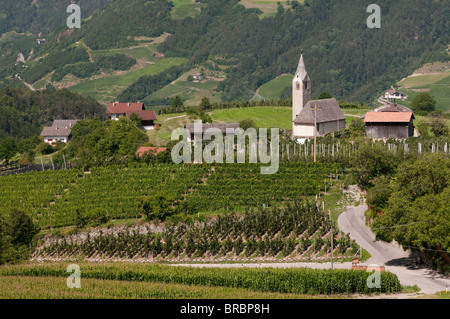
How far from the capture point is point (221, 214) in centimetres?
5019

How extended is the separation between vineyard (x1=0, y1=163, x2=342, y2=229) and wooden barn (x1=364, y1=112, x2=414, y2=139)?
531 inches

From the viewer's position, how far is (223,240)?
46.8m

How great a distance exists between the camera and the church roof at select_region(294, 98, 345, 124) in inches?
2795

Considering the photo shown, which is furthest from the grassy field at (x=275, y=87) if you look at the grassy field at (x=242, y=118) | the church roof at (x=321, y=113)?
the church roof at (x=321, y=113)

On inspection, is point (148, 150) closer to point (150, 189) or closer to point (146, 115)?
point (150, 189)

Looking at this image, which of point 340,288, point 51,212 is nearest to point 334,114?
point 51,212

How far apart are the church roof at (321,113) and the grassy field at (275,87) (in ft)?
307

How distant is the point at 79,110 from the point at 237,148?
8652 cm

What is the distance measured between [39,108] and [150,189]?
94804 mm

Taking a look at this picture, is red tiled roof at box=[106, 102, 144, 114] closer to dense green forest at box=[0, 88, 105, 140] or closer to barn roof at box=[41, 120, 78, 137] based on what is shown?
barn roof at box=[41, 120, 78, 137]

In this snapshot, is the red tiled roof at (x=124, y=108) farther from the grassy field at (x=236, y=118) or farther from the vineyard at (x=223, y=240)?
the vineyard at (x=223, y=240)

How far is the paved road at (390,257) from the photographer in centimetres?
3716

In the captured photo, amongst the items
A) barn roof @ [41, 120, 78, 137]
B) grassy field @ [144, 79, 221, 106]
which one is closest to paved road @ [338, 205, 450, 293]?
barn roof @ [41, 120, 78, 137]
